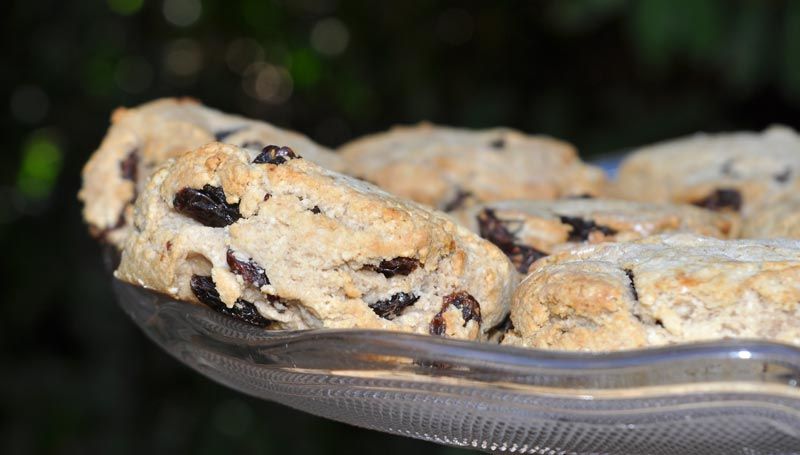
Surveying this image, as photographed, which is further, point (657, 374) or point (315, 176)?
point (315, 176)

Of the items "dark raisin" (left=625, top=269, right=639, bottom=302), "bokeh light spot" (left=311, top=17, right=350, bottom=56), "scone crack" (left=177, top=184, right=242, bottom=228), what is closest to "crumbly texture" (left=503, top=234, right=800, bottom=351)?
"dark raisin" (left=625, top=269, right=639, bottom=302)

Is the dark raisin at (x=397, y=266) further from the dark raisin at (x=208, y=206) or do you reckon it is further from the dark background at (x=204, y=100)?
the dark background at (x=204, y=100)

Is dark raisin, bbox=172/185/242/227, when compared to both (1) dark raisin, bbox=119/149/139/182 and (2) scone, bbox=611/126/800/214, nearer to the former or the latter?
(1) dark raisin, bbox=119/149/139/182

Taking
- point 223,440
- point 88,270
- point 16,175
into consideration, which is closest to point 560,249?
point 223,440

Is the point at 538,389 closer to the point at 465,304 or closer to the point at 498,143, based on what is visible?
the point at 465,304

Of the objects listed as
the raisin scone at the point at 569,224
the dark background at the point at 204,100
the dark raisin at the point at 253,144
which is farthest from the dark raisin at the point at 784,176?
the dark background at the point at 204,100

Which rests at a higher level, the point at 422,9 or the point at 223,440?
the point at 422,9

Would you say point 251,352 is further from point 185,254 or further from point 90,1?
point 90,1
